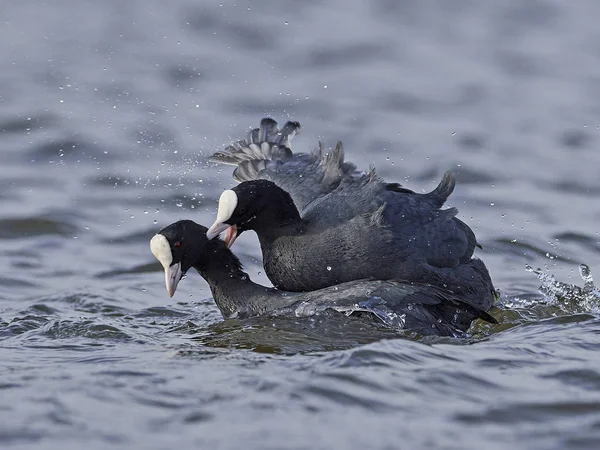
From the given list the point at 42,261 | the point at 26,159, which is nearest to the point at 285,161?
the point at 42,261

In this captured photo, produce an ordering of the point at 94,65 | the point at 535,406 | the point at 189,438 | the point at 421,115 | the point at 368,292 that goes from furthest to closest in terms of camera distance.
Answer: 1. the point at 94,65
2. the point at 421,115
3. the point at 368,292
4. the point at 535,406
5. the point at 189,438

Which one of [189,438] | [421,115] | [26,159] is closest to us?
[189,438]

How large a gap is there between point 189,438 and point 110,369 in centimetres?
96

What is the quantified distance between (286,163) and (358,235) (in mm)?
1186

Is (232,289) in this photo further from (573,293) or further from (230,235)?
(573,293)

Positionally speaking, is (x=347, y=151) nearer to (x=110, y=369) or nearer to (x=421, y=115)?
(x=421, y=115)

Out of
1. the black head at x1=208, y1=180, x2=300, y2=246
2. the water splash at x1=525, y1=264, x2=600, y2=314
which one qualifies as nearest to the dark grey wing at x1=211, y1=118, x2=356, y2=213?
the black head at x1=208, y1=180, x2=300, y2=246

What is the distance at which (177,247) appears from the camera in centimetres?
579

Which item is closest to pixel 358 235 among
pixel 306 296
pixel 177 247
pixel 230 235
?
pixel 306 296

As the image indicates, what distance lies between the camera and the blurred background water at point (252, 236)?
4.25 metres

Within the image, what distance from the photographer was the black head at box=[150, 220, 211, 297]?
5742 mm

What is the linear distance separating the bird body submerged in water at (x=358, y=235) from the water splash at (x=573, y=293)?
39cm

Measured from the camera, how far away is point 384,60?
10.9 meters

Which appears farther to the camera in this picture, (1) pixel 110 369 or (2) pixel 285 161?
(2) pixel 285 161
